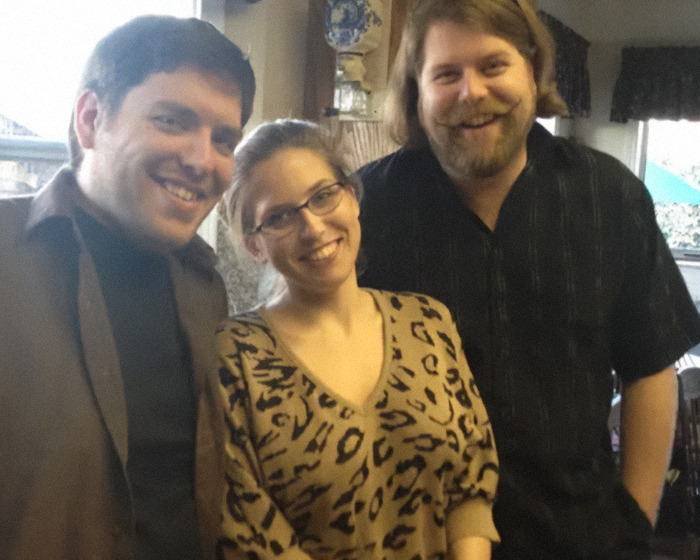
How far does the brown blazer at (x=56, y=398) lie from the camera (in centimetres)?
79

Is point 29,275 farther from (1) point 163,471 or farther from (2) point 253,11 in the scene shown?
(2) point 253,11

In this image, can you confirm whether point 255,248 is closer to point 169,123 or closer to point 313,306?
point 313,306

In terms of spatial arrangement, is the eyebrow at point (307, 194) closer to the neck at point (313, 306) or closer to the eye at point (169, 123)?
the neck at point (313, 306)

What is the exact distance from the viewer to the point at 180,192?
89 cm

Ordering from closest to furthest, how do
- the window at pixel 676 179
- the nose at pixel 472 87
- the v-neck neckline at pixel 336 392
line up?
1. the v-neck neckline at pixel 336 392
2. the nose at pixel 472 87
3. the window at pixel 676 179

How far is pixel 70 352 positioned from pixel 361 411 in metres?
0.42

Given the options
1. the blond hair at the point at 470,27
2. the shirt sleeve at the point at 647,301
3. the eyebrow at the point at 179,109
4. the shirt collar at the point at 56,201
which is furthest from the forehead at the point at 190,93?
the shirt sleeve at the point at 647,301

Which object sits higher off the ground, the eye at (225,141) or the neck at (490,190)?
the eye at (225,141)

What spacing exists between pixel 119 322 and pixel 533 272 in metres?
0.71

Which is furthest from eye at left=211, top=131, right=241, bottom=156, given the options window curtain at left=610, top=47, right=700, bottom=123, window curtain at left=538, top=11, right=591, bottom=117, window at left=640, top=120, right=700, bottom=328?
window at left=640, top=120, right=700, bottom=328

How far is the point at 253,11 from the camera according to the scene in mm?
1826

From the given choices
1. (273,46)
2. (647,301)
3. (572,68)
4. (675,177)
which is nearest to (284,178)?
(647,301)

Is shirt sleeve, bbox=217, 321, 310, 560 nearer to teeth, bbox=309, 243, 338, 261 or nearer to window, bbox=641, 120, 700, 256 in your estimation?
teeth, bbox=309, 243, 338, 261

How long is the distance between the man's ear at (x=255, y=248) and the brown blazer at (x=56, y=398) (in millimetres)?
Result: 296
